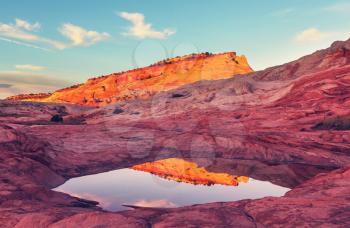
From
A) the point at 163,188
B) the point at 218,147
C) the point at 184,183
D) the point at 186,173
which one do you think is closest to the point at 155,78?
the point at 218,147

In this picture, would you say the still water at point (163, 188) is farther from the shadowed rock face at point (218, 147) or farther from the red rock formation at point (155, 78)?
the red rock formation at point (155, 78)

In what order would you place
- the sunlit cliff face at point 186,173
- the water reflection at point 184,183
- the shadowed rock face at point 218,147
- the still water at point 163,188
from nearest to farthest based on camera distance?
the shadowed rock face at point 218,147 < the still water at point 163,188 < the water reflection at point 184,183 < the sunlit cliff face at point 186,173

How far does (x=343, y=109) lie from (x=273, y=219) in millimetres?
24458

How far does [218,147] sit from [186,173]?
800 centimetres

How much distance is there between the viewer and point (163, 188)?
17.8m

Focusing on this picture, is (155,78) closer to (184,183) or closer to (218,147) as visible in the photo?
(218,147)

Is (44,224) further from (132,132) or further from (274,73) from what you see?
(274,73)

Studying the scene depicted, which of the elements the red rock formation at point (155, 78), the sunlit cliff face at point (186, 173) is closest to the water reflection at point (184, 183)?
the sunlit cliff face at point (186, 173)

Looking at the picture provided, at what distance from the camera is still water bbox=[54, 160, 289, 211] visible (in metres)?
15.1

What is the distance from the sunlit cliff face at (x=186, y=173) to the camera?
1931 centimetres

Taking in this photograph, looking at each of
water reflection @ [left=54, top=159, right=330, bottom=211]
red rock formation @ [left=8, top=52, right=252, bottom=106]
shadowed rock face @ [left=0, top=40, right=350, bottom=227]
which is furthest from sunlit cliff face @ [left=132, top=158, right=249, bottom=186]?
red rock formation @ [left=8, top=52, right=252, bottom=106]

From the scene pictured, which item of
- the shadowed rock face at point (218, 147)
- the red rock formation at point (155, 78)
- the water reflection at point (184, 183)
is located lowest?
the water reflection at point (184, 183)

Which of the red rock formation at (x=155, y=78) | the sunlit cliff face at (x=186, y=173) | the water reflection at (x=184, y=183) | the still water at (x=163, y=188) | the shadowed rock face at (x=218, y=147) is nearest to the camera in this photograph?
the shadowed rock face at (x=218, y=147)

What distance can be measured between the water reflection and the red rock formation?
228 feet
